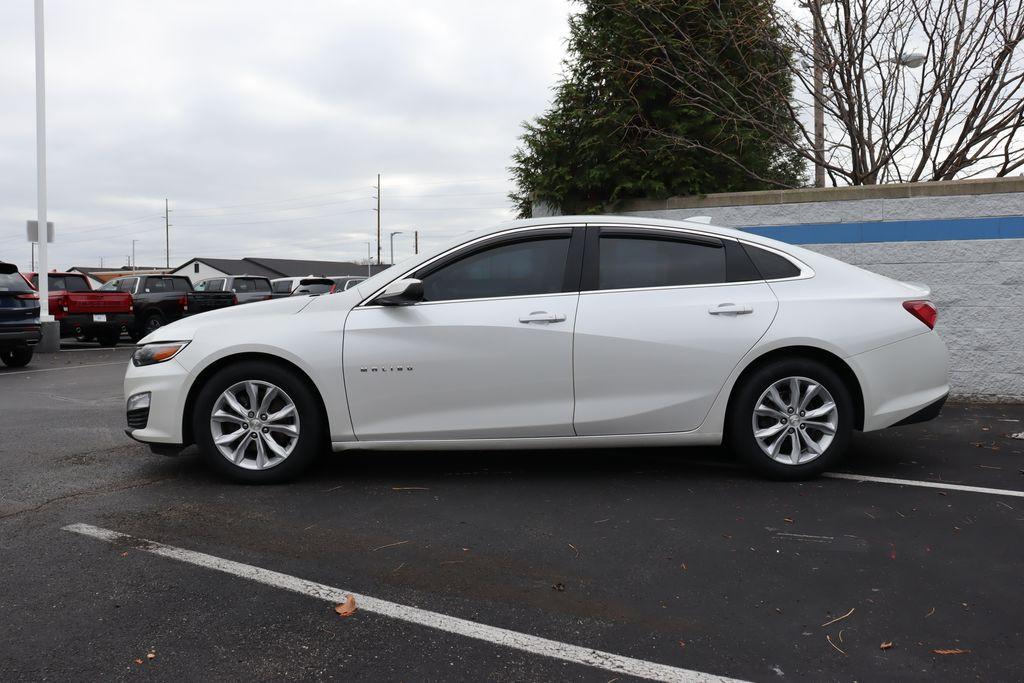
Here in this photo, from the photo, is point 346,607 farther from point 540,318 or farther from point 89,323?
point 89,323

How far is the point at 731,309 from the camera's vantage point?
489 centimetres

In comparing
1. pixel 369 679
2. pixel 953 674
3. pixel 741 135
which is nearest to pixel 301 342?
pixel 369 679

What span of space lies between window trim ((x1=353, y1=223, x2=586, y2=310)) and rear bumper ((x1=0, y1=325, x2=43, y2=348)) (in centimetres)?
995

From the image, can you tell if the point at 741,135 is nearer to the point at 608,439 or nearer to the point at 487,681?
the point at 608,439

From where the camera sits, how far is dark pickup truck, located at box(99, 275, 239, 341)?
19281 millimetres

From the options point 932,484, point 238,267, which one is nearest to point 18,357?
point 932,484

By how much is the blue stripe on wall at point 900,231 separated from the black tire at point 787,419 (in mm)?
3332

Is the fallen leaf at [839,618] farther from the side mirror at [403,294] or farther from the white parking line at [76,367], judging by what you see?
the white parking line at [76,367]

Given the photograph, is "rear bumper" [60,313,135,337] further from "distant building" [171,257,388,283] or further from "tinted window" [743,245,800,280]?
"distant building" [171,257,388,283]

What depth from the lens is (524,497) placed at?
4.64 m

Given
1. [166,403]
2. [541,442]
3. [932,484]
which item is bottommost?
[932,484]

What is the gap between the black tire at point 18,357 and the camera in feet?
43.4

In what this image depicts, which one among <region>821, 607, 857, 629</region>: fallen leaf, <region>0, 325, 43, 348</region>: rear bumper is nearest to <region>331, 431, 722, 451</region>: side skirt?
<region>821, 607, 857, 629</region>: fallen leaf

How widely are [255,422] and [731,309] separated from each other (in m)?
2.94
